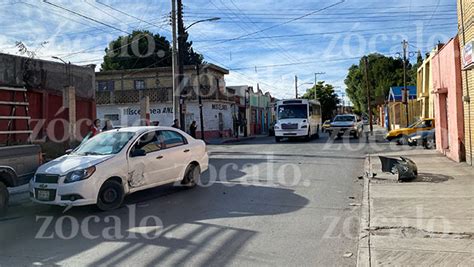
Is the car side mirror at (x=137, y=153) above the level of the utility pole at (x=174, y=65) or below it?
below

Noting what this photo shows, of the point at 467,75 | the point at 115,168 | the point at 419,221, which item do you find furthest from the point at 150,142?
the point at 467,75

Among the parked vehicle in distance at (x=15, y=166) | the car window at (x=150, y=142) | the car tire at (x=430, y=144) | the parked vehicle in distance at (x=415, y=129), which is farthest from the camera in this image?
the parked vehicle in distance at (x=415, y=129)

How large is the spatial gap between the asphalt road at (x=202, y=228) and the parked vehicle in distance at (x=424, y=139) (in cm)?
1133

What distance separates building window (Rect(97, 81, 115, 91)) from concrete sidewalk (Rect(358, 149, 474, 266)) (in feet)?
111

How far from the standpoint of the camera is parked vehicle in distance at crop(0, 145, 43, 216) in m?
7.68

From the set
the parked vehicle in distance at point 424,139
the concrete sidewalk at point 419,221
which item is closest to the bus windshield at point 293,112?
the parked vehicle in distance at point 424,139

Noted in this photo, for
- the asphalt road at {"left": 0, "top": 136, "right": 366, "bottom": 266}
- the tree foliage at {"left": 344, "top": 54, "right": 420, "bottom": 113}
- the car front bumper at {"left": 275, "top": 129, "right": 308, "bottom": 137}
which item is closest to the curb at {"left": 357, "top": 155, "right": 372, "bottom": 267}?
the asphalt road at {"left": 0, "top": 136, "right": 366, "bottom": 266}

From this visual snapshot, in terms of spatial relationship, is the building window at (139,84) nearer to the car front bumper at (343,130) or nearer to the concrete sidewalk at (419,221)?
the car front bumper at (343,130)

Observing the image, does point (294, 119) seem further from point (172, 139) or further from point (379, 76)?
point (379, 76)

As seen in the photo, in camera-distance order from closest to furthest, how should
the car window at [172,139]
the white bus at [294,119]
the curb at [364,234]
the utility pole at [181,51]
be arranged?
1. the curb at [364,234]
2. the car window at [172,139]
3. the utility pole at [181,51]
4. the white bus at [294,119]

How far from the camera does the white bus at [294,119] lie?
28.1 m

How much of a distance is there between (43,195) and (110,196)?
3.75ft

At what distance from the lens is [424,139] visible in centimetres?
2109

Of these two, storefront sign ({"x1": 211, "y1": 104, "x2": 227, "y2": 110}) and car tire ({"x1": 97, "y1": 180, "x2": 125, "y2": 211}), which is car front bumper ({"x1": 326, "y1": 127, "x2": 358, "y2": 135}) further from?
car tire ({"x1": 97, "y1": 180, "x2": 125, "y2": 211})
